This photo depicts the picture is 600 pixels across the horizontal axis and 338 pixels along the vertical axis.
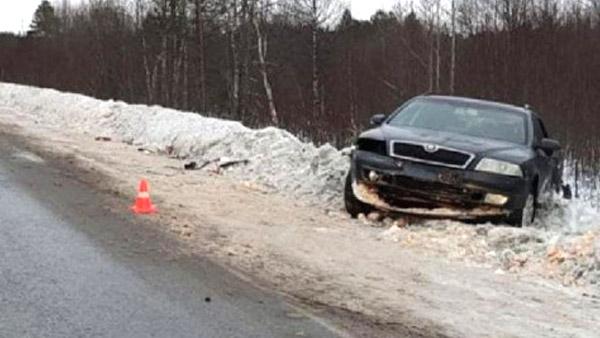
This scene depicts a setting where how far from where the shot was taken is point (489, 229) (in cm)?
914

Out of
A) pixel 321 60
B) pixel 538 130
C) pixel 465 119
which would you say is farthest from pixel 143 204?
pixel 321 60

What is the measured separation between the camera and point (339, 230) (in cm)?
950

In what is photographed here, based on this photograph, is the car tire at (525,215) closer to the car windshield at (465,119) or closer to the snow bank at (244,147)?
the snow bank at (244,147)

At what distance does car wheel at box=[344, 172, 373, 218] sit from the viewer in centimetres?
1020

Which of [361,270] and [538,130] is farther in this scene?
[538,130]

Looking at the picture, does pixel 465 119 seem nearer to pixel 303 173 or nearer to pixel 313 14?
pixel 303 173

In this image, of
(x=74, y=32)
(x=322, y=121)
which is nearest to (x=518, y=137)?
(x=322, y=121)

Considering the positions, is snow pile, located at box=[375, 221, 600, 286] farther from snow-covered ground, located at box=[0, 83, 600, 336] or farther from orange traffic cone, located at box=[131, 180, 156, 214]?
orange traffic cone, located at box=[131, 180, 156, 214]

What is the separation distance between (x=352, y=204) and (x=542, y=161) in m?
2.47

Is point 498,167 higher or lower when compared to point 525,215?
higher

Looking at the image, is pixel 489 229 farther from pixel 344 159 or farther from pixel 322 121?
pixel 322 121

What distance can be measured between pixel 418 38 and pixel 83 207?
89.9 ft

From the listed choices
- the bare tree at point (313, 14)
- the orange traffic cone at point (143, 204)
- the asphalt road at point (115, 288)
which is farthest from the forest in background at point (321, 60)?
the asphalt road at point (115, 288)

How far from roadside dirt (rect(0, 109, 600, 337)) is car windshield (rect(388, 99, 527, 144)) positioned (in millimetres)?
1637
